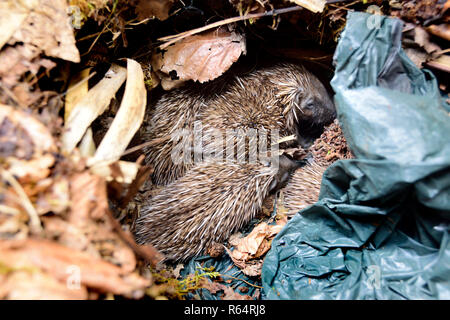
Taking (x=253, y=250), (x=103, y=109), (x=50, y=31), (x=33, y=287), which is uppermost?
(x=50, y=31)

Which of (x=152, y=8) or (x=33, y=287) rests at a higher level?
(x=152, y=8)

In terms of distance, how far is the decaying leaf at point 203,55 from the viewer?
229 cm

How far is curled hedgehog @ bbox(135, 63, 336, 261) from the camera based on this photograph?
230 centimetres

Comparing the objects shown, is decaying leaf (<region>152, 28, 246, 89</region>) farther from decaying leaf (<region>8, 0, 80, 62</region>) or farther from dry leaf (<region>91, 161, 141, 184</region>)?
dry leaf (<region>91, 161, 141, 184</region>)

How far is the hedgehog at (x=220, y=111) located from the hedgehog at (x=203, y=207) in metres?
0.19

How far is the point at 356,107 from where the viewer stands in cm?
171

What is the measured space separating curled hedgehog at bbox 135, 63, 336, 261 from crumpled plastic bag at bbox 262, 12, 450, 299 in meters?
0.54

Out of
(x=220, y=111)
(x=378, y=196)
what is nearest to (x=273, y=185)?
(x=220, y=111)

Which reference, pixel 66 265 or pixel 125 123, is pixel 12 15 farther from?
pixel 66 265

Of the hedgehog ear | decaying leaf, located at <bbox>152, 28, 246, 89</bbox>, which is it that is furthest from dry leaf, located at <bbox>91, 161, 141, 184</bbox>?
the hedgehog ear

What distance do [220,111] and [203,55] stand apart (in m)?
0.51

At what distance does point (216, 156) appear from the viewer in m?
2.55

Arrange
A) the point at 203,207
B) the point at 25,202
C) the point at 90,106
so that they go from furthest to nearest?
the point at 203,207 → the point at 90,106 → the point at 25,202
